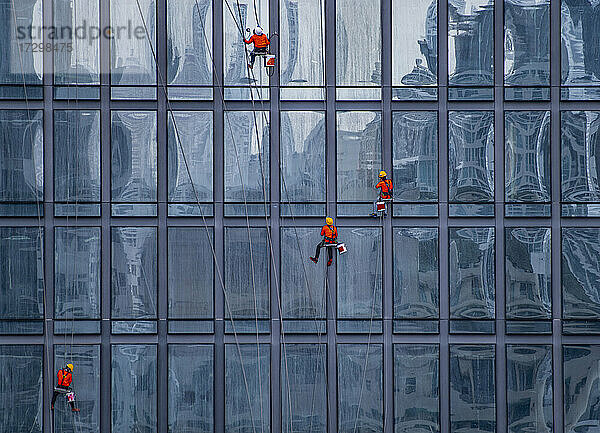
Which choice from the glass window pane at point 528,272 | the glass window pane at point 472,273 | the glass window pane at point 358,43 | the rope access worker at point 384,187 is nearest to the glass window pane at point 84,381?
the rope access worker at point 384,187

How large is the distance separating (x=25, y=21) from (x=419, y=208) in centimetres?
804

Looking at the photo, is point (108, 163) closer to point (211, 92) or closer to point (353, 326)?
point (211, 92)

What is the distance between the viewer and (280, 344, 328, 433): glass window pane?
12.3m

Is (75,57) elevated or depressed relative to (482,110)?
elevated

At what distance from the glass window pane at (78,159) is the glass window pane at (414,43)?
18.5ft

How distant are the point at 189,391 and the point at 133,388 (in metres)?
1.03

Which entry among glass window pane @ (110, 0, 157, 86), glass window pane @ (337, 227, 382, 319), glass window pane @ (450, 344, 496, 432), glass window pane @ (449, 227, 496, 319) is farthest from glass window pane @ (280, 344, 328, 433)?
glass window pane @ (110, 0, 157, 86)

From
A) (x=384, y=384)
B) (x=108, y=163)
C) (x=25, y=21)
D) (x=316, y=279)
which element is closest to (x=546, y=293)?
(x=384, y=384)

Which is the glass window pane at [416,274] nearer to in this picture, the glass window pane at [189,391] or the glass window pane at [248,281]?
the glass window pane at [248,281]

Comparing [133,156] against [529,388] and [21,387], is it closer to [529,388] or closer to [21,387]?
[21,387]

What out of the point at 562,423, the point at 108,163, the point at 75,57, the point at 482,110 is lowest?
the point at 562,423

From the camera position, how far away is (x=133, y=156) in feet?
40.1

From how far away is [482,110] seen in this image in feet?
40.5

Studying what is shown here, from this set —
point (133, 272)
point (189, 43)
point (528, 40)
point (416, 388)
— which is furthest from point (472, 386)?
point (189, 43)
